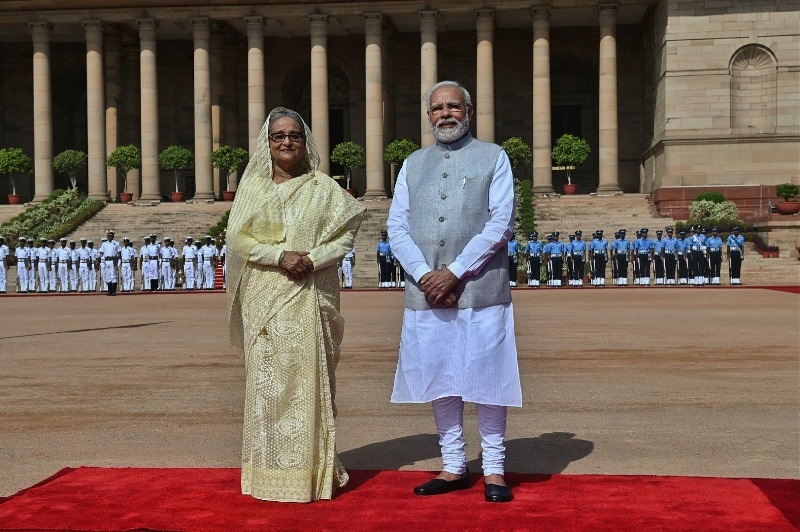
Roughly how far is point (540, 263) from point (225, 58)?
2465 cm

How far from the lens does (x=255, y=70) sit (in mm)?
46969

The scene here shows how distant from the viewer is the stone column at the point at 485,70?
46188 millimetres

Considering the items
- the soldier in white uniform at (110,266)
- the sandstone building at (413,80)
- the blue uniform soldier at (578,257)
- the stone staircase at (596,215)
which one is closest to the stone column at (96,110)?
the sandstone building at (413,80)

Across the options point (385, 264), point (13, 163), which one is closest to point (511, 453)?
→ point (385, 264)

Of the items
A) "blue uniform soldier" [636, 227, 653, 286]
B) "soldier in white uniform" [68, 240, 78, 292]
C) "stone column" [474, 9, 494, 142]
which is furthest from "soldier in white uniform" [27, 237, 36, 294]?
"stone column" [474, 9, 494, 142]

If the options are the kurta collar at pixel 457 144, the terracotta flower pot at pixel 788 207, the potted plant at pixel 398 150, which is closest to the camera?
the kurta collar at pixel 457 144

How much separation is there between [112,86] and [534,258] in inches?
1012

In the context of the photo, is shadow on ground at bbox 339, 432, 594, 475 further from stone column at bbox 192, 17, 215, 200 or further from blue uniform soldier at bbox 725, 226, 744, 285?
stone column at bbox 192, 17, 215, 200

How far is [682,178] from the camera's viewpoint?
42.8 meters

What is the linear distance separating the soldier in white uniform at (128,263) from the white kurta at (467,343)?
2796 centimetres

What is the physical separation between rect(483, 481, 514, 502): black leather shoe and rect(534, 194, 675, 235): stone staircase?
3209 centimetres

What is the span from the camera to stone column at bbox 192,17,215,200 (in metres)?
47.0

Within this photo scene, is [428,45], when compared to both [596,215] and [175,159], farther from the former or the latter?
[175,159]

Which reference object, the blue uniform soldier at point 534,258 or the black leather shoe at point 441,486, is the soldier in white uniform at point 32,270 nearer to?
the blue uniform soldier at point 534,258
